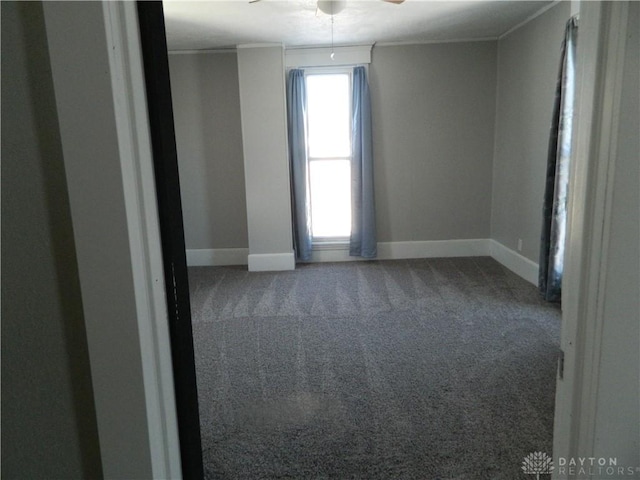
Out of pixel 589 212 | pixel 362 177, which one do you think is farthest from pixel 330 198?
pixel 589 212

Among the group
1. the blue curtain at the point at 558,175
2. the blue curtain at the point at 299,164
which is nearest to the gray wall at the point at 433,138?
the blue curtain at the point at 299,164

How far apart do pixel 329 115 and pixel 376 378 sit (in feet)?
11.0

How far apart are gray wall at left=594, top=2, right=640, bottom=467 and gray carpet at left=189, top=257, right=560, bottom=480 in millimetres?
1132

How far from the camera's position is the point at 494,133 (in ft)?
16.2

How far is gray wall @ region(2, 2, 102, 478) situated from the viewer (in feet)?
2.12

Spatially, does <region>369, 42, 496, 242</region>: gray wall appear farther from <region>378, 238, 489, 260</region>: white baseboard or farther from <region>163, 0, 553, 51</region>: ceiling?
<region>163, 0, 553, 51</region>: ceiling

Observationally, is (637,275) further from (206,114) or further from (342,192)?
(206,114)

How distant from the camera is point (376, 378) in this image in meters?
2.52

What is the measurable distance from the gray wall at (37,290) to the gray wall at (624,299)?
2.95 ft

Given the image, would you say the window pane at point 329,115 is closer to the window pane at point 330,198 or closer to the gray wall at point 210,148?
the window pane at point 330,198

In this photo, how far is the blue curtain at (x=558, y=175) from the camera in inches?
125

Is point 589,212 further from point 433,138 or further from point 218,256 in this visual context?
point 218,256

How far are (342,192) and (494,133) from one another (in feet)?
6.16

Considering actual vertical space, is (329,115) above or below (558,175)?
above
